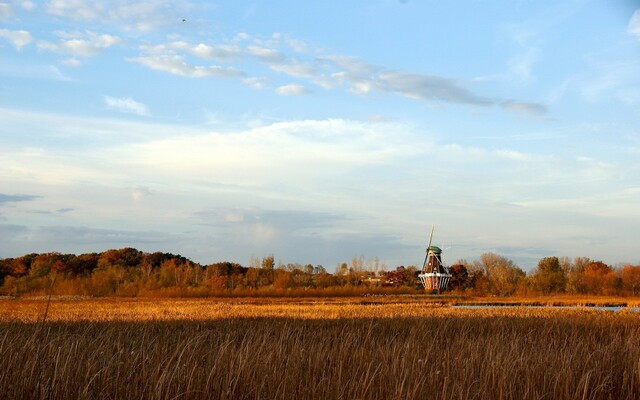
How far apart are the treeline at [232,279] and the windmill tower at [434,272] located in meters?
5.01

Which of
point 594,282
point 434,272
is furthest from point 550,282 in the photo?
point 434,272

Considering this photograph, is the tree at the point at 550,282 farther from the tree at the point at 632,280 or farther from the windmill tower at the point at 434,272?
the windmill tower at the point at 434,272

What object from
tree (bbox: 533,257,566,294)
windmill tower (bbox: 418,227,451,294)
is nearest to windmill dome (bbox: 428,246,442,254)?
windmill tower (bbox: 418,227,451,294)

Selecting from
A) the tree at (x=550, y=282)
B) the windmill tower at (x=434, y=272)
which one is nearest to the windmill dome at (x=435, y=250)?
the windmill tower at (x=434, y=272)

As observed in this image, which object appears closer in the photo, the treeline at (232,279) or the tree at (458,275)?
the treeline at (232,279)

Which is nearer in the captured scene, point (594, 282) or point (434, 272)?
point (594, 282)

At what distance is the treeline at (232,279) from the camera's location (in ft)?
190

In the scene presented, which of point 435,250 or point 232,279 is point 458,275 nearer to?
point 435,250

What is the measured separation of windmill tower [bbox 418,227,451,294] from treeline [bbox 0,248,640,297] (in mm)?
5014

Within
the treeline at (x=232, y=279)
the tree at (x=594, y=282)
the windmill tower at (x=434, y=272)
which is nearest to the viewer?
the treeline at (x=232, y=279)

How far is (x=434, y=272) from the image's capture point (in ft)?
352

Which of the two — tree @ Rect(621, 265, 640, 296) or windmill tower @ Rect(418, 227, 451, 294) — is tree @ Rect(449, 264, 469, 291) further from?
tree @ Rect(621, 265, 640, 296)

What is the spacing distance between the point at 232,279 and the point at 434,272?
4942 cm

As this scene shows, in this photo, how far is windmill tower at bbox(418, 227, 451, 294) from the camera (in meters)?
105
